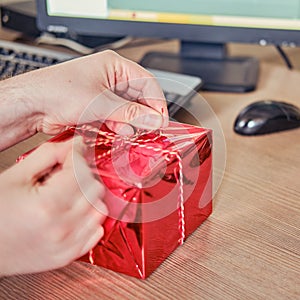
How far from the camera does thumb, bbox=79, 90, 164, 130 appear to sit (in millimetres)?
621

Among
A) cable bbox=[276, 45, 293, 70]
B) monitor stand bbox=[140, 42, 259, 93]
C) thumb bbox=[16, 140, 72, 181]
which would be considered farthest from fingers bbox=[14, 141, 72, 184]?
cable bbox=[276, 45, 293, 70]


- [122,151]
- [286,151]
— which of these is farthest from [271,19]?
[122,151]

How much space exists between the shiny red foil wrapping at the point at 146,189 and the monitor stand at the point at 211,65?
370mm

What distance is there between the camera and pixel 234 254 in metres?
0.57

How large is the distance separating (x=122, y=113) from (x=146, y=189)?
0.14 m

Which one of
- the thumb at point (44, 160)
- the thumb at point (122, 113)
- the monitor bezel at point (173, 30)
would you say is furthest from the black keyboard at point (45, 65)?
the thumb at point (44, 160)

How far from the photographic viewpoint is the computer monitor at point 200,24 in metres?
0.91

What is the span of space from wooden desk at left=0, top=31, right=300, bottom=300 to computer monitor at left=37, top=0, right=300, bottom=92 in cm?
22

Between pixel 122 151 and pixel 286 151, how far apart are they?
304 mm

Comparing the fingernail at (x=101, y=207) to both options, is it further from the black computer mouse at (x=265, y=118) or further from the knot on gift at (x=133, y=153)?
the black computer mouse at (x=265, y=118)

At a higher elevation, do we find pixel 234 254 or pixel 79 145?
pixel 79 145

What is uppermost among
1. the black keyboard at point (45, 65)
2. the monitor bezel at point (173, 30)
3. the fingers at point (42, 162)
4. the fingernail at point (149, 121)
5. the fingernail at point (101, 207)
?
the fingers at point (42, 162)

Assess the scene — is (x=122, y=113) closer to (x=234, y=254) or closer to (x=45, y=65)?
(x=234, y=254)

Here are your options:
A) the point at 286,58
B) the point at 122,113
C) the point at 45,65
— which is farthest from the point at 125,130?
the point at 286,58
